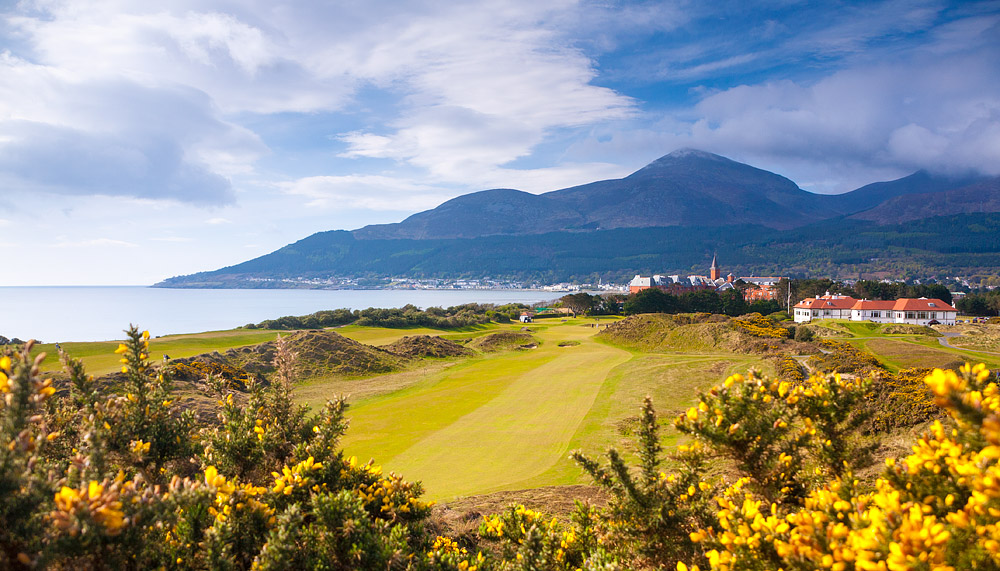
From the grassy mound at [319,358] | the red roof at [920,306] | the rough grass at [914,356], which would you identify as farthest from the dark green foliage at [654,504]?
the red roof at [920,306]

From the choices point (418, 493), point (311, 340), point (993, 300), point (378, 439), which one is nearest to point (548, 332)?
point (311, 340)

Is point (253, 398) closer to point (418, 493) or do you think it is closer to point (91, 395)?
point (91, 395)

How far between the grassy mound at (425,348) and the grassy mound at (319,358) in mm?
1416

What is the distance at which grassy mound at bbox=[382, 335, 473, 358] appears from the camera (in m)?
34.4

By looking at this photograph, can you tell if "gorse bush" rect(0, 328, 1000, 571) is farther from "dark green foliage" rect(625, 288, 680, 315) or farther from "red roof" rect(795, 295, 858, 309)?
"dark green foliage" rect(625, 288, 680, 315)

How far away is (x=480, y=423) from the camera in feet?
61.4

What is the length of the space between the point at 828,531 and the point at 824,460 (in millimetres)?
1726

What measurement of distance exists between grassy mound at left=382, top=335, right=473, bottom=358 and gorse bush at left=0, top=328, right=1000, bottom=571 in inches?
1116

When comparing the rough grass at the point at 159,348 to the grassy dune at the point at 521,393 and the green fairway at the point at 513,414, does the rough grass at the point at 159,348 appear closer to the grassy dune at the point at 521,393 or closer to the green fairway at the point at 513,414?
the grassy dune at the point at 521,393

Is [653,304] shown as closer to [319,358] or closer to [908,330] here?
[908,330]

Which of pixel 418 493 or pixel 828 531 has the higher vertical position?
pixel 828 531

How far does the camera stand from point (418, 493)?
5.55m

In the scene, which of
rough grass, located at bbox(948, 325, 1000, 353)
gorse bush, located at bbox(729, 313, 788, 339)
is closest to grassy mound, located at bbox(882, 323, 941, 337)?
rough grass, located at bbox(948, 325, 1000, 353)

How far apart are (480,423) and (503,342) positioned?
889 inches
